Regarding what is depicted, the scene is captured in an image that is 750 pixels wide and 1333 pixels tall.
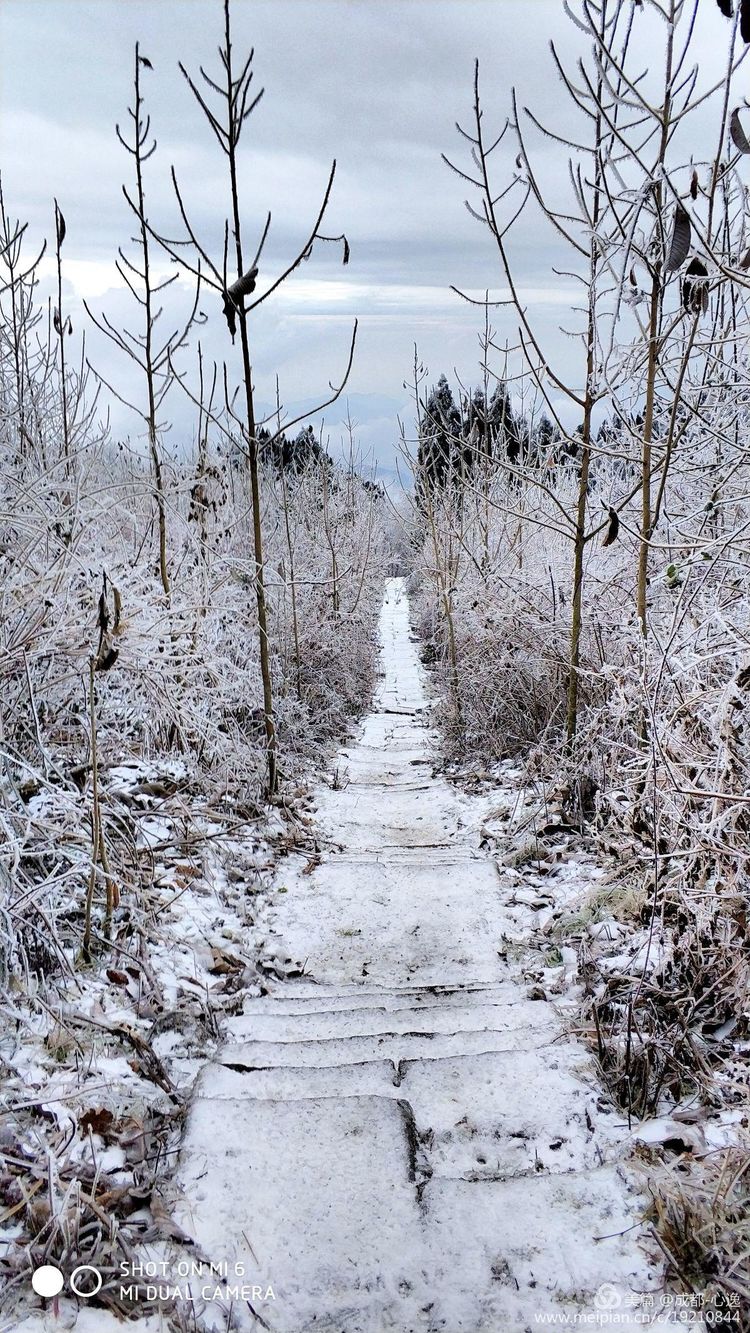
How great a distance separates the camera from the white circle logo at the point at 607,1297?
1738 mm

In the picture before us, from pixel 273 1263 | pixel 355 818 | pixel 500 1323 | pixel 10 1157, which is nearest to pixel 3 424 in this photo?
pixel 355 818

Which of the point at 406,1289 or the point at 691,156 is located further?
the point at 691,156

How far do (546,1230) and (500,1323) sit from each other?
0.83 ft

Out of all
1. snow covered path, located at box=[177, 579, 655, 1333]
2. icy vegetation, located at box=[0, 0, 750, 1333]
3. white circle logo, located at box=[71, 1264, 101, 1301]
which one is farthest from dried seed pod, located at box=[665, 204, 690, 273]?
white circle logo, located at box=[71, 1264, 101, 1301]

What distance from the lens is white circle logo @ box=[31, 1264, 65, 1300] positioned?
5.90 feet

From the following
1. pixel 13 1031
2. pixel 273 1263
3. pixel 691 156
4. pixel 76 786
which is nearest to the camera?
pixel 273 1263

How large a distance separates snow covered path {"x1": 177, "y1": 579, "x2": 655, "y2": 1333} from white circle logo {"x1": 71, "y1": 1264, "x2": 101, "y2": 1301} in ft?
0.80

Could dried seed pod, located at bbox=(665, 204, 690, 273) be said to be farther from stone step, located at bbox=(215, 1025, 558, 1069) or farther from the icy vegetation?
stone step, located at bbox=(215, 1025, 558, 1069)

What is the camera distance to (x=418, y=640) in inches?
700

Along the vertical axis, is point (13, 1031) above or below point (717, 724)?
below

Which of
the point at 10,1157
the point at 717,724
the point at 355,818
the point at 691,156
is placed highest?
the point at 691,156

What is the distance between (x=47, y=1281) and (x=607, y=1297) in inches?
48.9

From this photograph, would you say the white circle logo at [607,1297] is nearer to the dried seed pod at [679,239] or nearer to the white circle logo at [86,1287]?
the white circle logo at [86,1287]

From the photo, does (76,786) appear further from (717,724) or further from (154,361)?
(154,361)
